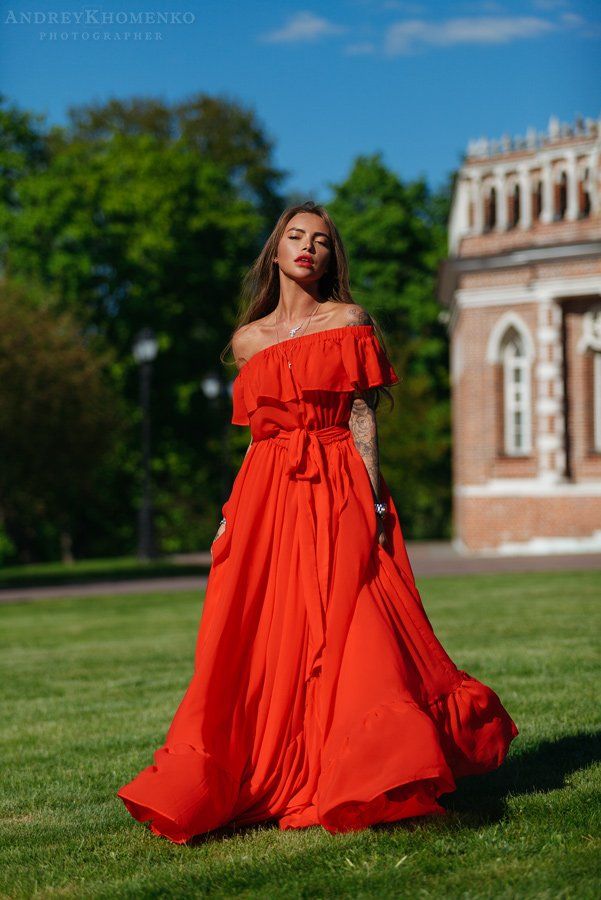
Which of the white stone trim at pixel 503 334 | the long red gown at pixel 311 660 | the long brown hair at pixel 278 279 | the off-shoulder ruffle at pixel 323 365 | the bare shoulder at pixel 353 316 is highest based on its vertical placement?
the white stone trim at pixel 503 334

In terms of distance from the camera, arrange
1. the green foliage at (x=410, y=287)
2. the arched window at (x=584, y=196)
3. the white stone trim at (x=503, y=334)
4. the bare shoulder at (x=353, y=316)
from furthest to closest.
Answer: the green foliage at (x=410, y=287), the arched window at (x=584, y=196), the white stone trim at (x=503, y=334), the bare shoulder at (x=353, y=316)

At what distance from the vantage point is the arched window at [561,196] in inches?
1174

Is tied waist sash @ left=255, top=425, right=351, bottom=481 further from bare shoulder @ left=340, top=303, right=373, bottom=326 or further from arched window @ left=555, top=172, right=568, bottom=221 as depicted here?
arched window @ left=555, top=172, right=568, bottom=221

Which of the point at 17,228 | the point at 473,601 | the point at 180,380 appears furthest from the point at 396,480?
the point at 473,601

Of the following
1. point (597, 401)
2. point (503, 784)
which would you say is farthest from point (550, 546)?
point (503, 784)

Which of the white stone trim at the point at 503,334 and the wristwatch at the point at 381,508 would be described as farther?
the white stone trim at the point at 503,334

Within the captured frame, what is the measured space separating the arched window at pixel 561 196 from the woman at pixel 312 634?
25.6 meters

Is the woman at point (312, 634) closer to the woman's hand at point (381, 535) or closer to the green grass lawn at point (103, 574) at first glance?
the woman's hand at point (381, 535)

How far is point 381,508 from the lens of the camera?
16.6ft

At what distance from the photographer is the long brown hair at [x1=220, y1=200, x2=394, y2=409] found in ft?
17.3

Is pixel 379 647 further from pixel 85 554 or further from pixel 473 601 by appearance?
pixel 85 554

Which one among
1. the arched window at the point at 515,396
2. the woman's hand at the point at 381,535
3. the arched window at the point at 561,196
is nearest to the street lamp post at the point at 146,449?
the arched window at the point at 515,396

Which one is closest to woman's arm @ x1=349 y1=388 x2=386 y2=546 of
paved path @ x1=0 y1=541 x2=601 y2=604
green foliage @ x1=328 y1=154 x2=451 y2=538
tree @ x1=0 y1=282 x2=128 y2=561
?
paved path @ x1=0 y1=541 x2=601 y2=604

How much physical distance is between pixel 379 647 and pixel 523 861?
894 millimetres
